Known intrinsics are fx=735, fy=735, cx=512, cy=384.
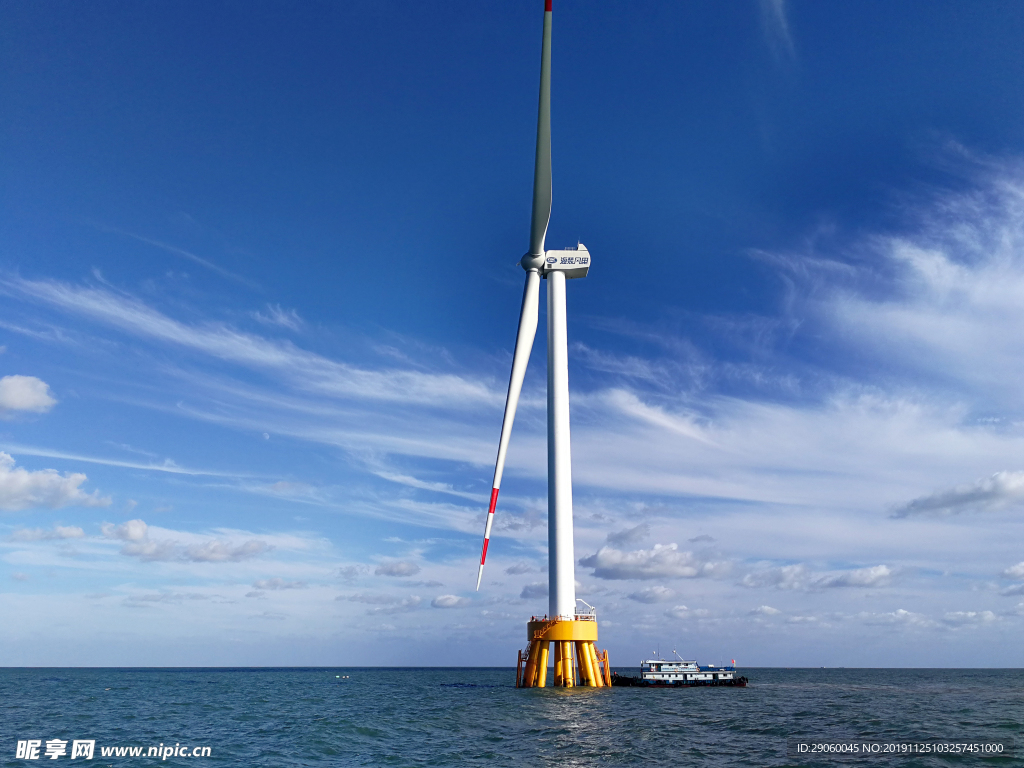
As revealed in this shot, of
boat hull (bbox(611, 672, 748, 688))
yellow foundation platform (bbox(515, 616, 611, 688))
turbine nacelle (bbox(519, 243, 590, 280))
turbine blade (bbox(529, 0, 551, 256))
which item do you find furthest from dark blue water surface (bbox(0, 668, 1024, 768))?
turbine blade (bbox(529, 0, 551, 256))

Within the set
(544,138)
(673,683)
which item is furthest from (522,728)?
(673,683)

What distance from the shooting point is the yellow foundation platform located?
8706cm

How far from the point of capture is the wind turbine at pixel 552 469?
88.0 m

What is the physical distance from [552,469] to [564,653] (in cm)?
2222

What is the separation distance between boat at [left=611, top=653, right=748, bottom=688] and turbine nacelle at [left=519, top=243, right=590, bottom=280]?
71009 millimetres

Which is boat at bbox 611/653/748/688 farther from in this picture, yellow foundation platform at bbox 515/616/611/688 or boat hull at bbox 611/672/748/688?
yellow foundation platform at bbox 515/616/611/688

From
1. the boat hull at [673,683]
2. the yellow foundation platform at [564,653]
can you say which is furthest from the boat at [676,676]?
the yellow foundation platform at [564,653]

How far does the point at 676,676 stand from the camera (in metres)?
132

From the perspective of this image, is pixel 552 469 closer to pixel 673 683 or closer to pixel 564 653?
pixel 564 653

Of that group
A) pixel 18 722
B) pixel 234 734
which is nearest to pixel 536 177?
pixel 234 734

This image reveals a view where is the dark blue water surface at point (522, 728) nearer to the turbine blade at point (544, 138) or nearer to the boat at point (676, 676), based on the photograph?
the boat at point (676, 676)

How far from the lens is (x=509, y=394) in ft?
307

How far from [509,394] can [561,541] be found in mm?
19349

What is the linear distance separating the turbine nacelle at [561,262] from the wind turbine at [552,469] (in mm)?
482
